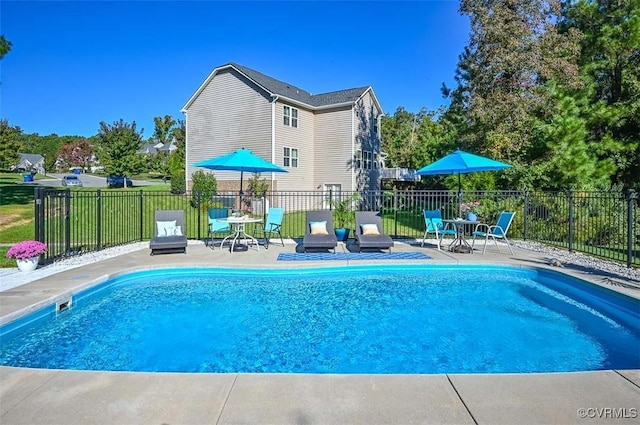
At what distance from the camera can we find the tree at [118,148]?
3219 centimetres

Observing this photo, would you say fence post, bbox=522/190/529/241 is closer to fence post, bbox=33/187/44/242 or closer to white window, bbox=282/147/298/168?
fence post, bbox=33/187/44/242

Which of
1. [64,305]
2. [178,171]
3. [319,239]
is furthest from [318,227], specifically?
[178,171]

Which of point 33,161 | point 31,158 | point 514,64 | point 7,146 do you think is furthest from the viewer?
point 31,158

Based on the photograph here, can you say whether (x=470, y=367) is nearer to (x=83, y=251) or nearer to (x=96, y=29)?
(x=83, y=251)

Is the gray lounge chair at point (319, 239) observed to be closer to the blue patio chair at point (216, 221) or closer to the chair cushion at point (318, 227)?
the chair cushion at point (318, 227)

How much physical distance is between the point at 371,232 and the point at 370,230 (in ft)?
0.20

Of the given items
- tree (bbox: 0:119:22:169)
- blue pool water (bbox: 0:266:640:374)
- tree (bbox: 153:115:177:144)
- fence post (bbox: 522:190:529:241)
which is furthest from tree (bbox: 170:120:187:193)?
tree (bbox: 0:119:22:169)

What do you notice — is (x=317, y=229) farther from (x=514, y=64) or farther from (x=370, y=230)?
(x=514, y=64)

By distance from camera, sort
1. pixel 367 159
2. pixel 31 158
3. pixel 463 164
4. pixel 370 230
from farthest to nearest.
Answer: pixel 31 158, pixel 367 159, pixel 370 230, pixel 463 164

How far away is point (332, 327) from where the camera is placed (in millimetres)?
5113

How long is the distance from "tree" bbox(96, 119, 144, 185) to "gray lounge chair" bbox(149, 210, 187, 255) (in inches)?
1047

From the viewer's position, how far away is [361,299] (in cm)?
636

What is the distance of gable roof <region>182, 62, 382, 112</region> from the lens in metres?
21.4

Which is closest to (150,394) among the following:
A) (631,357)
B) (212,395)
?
(212,395)
